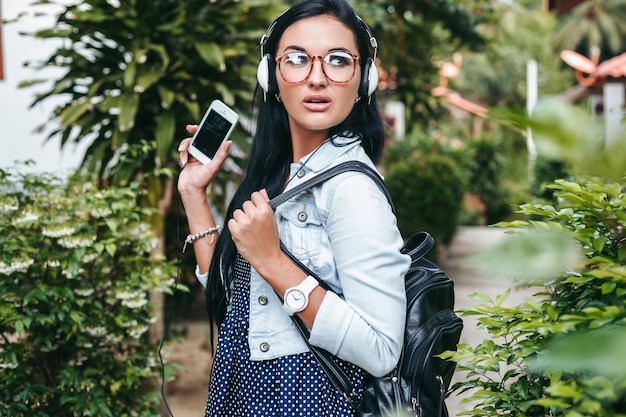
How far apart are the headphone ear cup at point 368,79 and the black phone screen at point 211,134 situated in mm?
371

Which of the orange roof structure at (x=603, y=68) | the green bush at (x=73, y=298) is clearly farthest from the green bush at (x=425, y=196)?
the green bush at (x=73, y=298)

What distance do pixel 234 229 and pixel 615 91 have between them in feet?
33.8

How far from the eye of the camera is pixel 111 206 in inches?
114

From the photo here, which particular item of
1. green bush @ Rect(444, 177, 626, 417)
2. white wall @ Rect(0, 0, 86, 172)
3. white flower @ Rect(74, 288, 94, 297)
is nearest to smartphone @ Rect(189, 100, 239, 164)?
green bush @ Rect(444, 177, 626, 417)

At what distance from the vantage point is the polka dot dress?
59.5 inches

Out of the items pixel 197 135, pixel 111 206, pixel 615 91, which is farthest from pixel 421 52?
pixel 197 135

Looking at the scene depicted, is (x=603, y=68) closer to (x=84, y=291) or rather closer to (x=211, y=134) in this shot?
(x=84, y=291)

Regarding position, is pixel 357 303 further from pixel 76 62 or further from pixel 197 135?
pixel 76 62

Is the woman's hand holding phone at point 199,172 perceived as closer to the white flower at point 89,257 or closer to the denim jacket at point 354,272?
the denim jacket at point 354,272

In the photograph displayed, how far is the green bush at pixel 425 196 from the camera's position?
9375mm

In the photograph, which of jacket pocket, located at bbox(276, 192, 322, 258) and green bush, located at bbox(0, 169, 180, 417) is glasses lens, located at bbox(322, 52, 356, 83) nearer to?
jacket pocket, located at bbox(276, 192, 322, 258)

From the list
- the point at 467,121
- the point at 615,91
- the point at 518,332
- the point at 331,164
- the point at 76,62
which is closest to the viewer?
the point at 518,332

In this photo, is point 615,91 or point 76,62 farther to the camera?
point 615,91

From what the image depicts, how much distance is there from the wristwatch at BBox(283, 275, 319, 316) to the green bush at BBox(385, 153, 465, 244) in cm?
789
